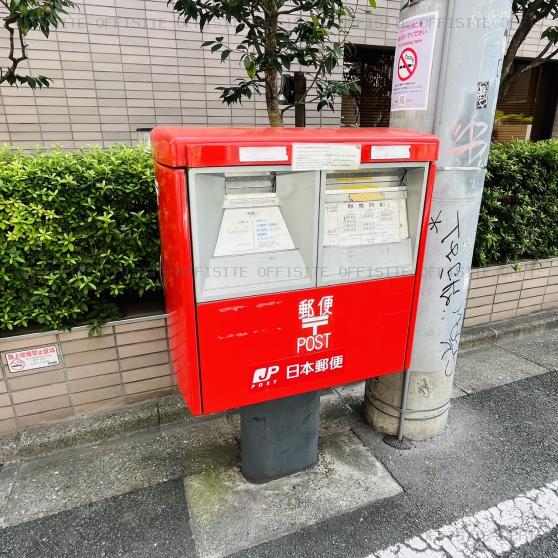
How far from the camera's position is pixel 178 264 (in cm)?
172

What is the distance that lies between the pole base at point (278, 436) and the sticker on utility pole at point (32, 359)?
49.2 inches

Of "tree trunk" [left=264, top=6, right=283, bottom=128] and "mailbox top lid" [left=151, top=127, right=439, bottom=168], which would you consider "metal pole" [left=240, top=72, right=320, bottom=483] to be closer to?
"mailbox top lid" [left=151, top=127, right=439, bottom=168]

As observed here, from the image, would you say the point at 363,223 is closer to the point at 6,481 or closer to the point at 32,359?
the point at 32,359

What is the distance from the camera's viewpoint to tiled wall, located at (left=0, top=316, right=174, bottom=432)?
8.45 feet

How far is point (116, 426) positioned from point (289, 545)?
1.36 meters

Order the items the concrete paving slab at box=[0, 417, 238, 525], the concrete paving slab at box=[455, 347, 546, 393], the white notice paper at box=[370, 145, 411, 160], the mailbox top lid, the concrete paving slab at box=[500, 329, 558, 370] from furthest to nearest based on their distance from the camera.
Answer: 1. the concrete paving slab at box=[500, 329, 558, 370]
2. the concrete paving slab at box=[455, 347, 546, 393]
3. the concrete paving slab at box=[0, 417, 238, 525]
4. the white notice paper at box=[370, 145, 411, 160]
5. the mailbox top lid

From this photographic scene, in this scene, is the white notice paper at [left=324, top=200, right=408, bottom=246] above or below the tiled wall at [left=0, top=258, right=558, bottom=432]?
above

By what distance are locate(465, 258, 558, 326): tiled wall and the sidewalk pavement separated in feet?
3.63

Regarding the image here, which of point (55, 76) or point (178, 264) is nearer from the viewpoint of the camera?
point (178, 264)

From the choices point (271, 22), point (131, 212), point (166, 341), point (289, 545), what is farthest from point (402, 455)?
point (271, 22)

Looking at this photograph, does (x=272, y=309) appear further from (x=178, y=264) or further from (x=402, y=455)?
(x=402, y=455)

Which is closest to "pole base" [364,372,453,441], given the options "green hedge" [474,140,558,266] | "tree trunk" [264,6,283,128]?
"green hedge" [474,140,558,266]

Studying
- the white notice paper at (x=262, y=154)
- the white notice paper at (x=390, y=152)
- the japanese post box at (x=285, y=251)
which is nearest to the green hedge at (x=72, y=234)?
the japanese post box at (x=285, y=251)

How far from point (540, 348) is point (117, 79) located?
5.53 metres
